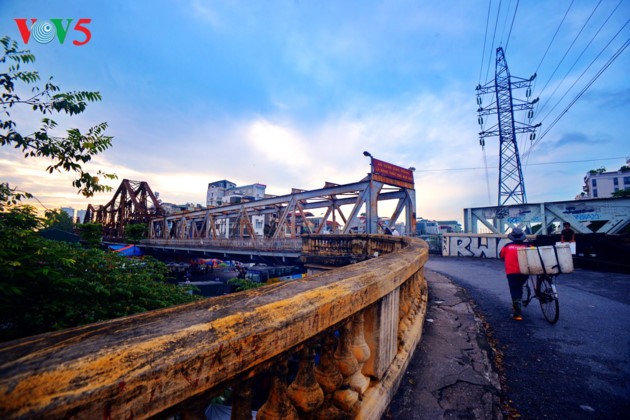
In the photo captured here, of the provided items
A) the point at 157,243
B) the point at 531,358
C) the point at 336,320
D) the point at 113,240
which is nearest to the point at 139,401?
the point at 336,320

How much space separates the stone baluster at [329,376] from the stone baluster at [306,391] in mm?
159

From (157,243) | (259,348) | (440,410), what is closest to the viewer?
(259,348)

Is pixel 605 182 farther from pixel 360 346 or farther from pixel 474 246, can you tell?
pixel 360 346

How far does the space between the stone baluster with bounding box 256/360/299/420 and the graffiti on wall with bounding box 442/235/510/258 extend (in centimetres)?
1539

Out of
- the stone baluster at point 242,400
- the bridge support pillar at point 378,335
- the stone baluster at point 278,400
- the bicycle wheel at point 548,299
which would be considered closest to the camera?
the stone baluster at point 242,400

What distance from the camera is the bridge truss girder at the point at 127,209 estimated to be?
3744cm

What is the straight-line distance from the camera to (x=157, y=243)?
28047 mm

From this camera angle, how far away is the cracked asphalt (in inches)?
74.0

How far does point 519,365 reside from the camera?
2.55m

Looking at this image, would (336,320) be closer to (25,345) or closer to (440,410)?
(25,345)

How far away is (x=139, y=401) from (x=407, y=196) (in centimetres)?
1517

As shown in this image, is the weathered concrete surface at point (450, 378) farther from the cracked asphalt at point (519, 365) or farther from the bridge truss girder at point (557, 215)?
the bridge truss girder at point (557, 215)

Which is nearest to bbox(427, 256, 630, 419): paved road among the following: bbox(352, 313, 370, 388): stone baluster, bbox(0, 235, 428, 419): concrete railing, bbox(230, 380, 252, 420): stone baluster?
bbox(352, 313, 370, 388): stone baluster

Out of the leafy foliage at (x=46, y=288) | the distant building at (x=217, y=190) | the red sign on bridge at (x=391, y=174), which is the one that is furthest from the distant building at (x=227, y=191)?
the leafy foliage at (x=46, y=288)
